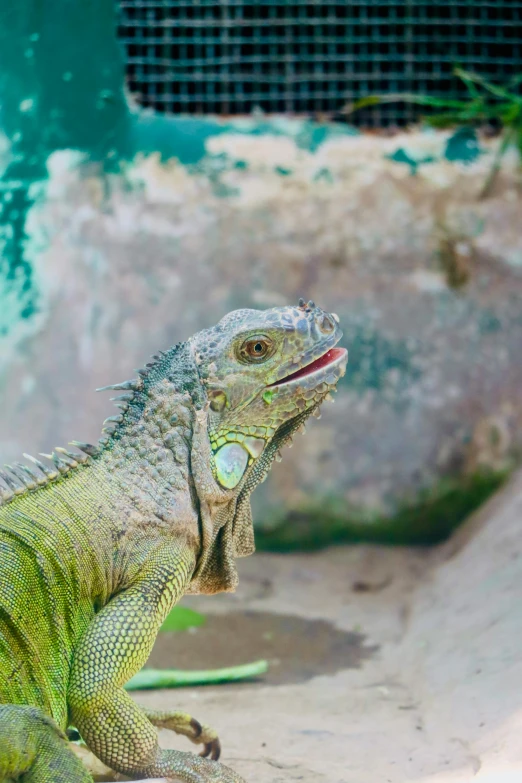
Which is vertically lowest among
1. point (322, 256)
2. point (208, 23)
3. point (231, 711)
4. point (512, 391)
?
point (231, 711)

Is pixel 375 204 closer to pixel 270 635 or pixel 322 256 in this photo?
pixel 322 256

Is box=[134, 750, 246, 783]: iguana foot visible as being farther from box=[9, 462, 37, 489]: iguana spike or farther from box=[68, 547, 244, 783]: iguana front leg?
box=[9, 462, 37, 489]: iguana spike

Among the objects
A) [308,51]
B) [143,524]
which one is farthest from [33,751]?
[308,51]

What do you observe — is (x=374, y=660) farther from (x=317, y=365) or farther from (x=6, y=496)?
(x=6, y=496)

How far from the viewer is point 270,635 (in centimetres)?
566

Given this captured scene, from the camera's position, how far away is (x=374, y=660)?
513cm

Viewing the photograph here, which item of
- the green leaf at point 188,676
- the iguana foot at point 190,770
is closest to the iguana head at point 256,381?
the iguana foot at point 190,770

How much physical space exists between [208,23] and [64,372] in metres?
2.94

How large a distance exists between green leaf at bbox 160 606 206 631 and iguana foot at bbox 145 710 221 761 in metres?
2.12

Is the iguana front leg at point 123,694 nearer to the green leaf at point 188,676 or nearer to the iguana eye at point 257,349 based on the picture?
the iguana eye at point 257,349

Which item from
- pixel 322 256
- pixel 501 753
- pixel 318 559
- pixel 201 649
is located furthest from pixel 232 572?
pixel 322 256

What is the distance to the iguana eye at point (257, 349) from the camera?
10.7 ft

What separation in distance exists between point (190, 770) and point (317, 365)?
149 cm

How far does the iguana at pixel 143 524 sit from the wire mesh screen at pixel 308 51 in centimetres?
421
